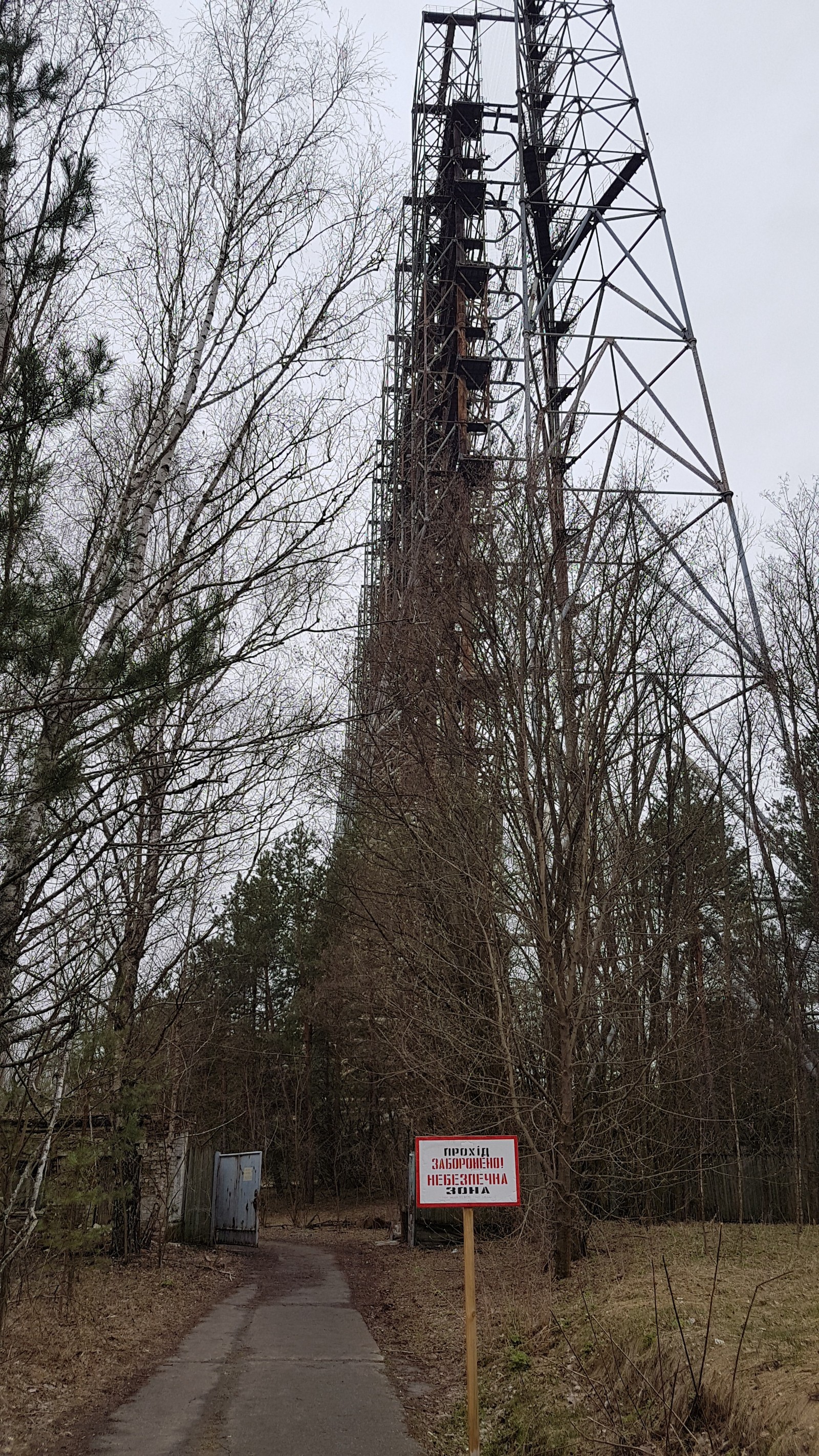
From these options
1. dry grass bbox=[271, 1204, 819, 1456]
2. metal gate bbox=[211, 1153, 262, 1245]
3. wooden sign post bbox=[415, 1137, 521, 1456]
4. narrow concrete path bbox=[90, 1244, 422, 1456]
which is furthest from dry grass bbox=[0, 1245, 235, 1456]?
metal gate bbox=[211, 1153, 262, 1245]

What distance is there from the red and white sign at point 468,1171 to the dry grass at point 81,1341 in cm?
268

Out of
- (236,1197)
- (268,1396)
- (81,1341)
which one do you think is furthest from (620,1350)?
(236,1197)

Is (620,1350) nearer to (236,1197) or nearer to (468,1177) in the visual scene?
(468,1177)

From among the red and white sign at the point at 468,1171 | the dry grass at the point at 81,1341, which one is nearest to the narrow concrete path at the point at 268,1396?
the dry grass at the point at 81,1341

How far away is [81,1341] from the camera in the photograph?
366 inches

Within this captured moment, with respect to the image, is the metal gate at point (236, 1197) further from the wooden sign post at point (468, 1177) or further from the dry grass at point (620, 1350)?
the wooden sign post at point (468, 1177)

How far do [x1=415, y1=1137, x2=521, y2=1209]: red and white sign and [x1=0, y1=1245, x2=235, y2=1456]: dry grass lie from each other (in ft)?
8.81

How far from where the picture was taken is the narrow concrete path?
6312 millimetres

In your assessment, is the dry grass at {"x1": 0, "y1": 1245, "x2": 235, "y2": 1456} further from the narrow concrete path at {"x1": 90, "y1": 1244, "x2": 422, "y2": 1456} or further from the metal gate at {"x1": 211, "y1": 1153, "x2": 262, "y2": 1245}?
the metal gate at {"x1": 211, "y1": 1153, "x2": 262, "y2": 1245}

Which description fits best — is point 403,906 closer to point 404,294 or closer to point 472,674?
point 472,674

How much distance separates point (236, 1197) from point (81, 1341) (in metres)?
12.6

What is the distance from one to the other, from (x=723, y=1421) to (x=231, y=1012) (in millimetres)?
32616

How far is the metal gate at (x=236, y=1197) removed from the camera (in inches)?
816

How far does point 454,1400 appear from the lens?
298 inches
